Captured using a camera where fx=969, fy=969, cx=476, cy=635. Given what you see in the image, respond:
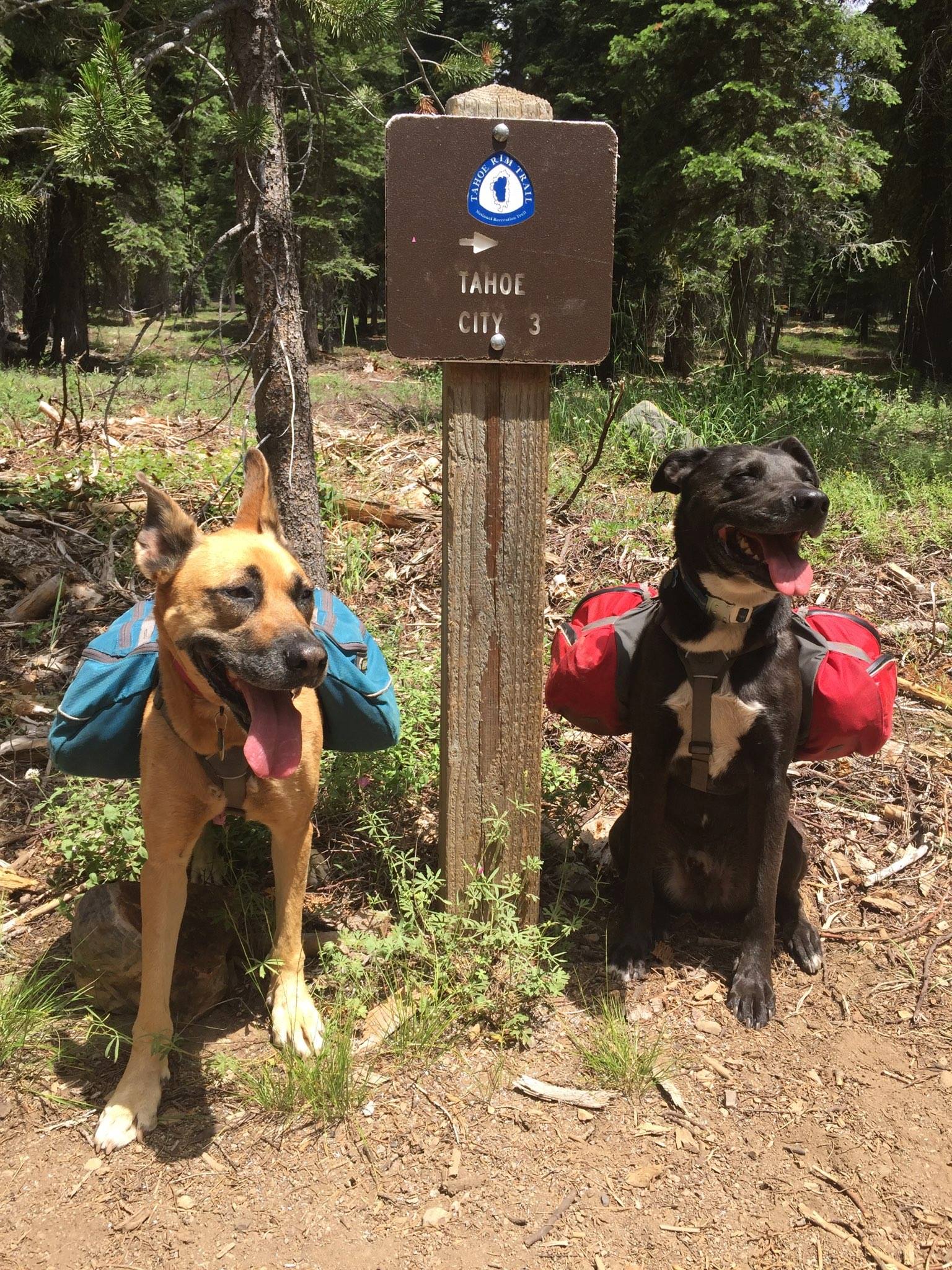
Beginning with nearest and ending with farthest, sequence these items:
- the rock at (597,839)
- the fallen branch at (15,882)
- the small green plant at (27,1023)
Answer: the small green plant at (27,1023), the fallen branch at (15,882), the rock at (597,839)

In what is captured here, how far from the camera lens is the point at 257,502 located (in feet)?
9.25

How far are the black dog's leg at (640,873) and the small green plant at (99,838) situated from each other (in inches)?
63.5

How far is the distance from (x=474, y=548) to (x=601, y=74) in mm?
14759

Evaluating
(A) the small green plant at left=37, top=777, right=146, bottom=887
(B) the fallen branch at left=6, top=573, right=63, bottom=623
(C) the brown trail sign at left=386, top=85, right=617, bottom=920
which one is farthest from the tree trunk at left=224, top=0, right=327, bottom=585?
(C) the brown trail sign at left=386, top=85, right=617, bottom=920

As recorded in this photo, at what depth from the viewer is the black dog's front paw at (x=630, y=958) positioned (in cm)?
327

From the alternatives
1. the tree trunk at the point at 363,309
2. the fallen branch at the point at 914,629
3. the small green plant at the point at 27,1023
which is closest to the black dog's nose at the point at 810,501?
the small green plant at the point at 27,1023

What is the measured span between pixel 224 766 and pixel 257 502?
766mm

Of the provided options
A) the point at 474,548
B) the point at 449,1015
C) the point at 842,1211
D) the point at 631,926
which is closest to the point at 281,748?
the point at 474,548

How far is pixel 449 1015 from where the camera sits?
2945 millimetres

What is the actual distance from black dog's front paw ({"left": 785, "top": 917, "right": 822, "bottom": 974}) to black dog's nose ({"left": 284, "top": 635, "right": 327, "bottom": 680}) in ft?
6.77

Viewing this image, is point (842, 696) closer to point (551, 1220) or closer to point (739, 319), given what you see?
point (551, 1220)

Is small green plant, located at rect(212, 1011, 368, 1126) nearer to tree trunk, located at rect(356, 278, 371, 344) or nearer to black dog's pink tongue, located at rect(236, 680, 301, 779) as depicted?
black dog's pink tongue, located at rect(236, 680, 301, 779)

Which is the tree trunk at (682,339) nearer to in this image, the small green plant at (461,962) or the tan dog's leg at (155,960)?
the small green plant at (461,962)

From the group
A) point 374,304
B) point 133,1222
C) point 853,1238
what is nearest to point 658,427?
point 853,1238
